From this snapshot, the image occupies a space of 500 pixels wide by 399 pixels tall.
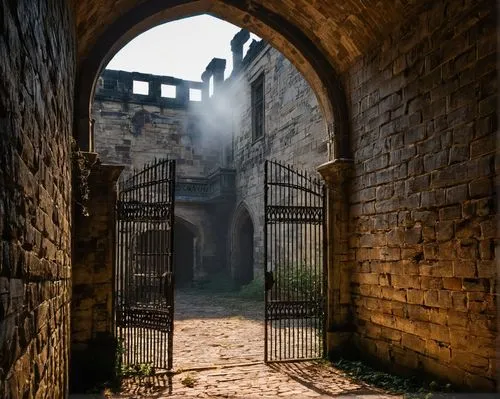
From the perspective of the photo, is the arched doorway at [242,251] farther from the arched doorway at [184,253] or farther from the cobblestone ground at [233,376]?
the cobblestone ground at [233,376]

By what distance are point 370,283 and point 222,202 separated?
11132 millimetres

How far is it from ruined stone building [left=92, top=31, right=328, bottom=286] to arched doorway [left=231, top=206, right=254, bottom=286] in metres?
0.04

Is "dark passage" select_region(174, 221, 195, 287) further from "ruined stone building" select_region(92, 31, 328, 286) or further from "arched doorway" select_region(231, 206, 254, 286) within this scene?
"arched doorway" select_region(231, 206, 254, 286)

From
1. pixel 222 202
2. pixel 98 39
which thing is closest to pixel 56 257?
pixel 98 39

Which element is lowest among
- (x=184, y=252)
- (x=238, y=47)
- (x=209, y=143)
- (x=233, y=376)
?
(x=233, y=376)

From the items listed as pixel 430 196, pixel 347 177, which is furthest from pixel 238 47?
pixel 430 196

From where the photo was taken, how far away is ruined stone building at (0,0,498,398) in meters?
2.00

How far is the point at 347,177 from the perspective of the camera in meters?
6.63

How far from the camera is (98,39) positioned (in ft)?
18.7

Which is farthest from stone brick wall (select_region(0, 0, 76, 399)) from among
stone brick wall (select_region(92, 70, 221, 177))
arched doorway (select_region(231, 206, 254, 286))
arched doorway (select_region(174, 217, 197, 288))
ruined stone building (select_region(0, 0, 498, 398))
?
arched doorway (select_region(174, 217, 197, 288))

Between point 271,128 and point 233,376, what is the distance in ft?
29.5

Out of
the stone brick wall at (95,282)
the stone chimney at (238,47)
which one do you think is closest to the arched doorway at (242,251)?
the stone chimney at (238,47)

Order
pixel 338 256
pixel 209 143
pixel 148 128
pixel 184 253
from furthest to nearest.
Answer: pixel 184 253 < pixel 209 143 < pixel 148 128 < pixel 338 256

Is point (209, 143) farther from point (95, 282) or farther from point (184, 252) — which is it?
point (95, 282)
